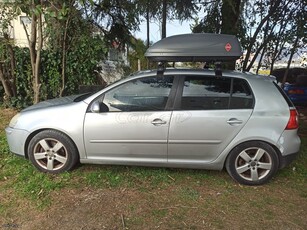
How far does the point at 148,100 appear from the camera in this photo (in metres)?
3.91

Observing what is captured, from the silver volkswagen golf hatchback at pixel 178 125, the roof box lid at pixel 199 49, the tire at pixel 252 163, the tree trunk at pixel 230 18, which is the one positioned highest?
the tree trunk at pixel 230 18

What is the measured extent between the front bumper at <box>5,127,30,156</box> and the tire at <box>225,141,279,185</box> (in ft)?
8.92

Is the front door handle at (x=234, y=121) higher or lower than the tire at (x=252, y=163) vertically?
higher

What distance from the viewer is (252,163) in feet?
12.7

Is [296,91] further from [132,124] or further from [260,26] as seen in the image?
[132,124]

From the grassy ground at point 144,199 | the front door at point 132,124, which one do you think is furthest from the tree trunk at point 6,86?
the front door at point 132,124

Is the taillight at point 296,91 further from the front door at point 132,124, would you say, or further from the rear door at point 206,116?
the front door at point 132,124

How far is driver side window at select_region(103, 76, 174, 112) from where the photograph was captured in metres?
3.89

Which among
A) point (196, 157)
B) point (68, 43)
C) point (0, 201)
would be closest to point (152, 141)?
point (196, 157)

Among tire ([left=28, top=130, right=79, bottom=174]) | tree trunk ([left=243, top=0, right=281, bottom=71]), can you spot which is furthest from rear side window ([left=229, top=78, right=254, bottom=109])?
tree trunk ([left=243, top=0, right=281, bottom=71])

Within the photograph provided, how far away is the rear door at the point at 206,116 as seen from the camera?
3.79 meters

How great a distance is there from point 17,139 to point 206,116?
8.34 feet

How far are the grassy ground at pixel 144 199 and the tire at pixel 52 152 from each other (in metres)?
0.12

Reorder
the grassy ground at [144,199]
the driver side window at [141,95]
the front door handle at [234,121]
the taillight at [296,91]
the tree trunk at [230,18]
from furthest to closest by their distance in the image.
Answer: the taillight at [296,91] < the tree trunk at [230,18] < the driver side window at [141,95] < the front door handle at [234,121] < the grassy ground at [144,199]
